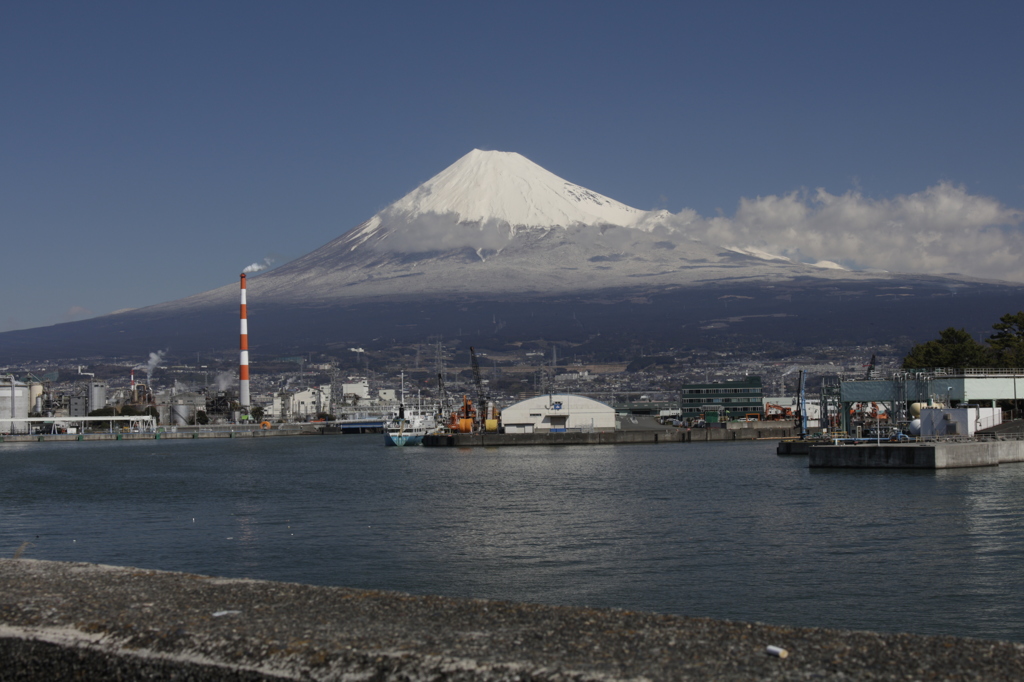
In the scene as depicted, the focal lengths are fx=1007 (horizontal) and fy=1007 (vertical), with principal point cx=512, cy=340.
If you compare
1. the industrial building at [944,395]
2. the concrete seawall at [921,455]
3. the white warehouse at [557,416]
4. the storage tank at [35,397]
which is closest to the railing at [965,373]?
the industrial building at [944,395]

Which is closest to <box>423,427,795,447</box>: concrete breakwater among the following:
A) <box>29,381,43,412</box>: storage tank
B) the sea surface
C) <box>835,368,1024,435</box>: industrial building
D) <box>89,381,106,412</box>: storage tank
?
<box>835,368,1024,435</box>: industrial building

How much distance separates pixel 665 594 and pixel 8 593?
9.43m

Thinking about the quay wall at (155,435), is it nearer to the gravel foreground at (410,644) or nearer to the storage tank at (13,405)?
the storage tank at (13,405)

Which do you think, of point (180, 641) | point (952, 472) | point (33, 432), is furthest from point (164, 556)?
point (33, 432)

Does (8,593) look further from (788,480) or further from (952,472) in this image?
(952,472)

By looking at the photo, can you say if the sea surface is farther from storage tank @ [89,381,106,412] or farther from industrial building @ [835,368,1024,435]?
storage tank @ [89,381,106,412]

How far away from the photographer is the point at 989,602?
14672mm

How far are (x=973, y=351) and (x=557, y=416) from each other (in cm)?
3314

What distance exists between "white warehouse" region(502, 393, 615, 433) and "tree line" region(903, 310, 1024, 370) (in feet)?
82.6

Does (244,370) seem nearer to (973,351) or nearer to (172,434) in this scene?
(172,434)

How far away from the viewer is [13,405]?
119750 mm

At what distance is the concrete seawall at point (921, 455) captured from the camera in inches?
1617

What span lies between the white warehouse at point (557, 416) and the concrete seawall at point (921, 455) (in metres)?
40.9

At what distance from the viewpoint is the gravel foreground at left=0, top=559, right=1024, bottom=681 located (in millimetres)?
6797
